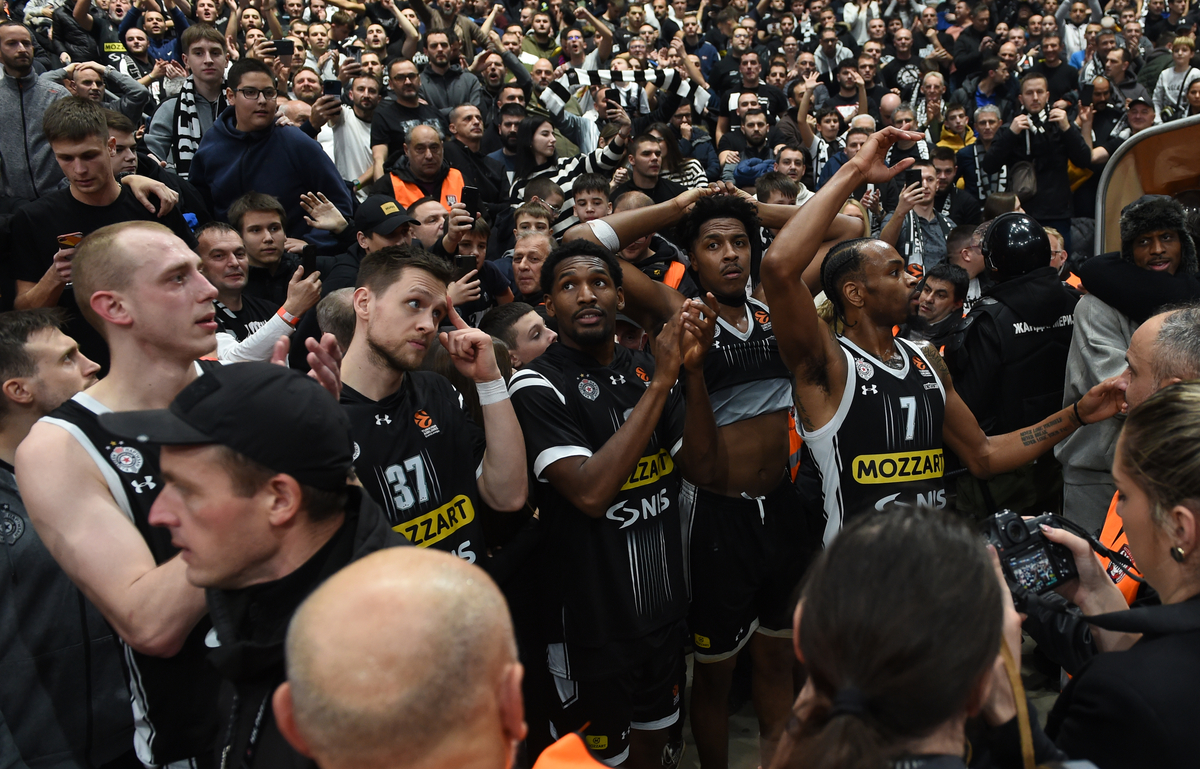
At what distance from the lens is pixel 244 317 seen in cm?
474

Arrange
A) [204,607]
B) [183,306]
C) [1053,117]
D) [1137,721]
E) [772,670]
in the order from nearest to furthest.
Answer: [1137,721] → [204,607] → [183,306] → [772,670] → [1053,117]

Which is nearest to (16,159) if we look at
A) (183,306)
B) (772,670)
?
(183,306)

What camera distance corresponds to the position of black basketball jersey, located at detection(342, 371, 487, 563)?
2891mm

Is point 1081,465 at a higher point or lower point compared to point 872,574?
lower

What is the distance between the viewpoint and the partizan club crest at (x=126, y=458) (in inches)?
92.4

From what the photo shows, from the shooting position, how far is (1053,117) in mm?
9406

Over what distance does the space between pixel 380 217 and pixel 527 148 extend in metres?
3.14

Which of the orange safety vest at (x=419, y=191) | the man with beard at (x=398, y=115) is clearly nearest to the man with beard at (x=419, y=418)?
the orange safety vest at (x=419, y=191)

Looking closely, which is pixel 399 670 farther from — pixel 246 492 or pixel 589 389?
pixel 589 389

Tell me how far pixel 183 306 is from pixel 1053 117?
9621 millimetres

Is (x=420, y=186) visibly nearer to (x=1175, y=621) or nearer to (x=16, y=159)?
(x=16, y=159)

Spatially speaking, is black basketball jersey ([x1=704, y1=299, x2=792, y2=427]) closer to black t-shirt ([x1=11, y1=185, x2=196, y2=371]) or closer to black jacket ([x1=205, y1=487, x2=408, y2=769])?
black jacket ([x1=205, y1=487, x2=408, y2=769])

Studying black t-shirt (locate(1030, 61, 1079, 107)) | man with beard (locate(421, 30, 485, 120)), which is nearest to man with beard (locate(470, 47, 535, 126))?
man with beard (locate(421, 30, 485, 120))

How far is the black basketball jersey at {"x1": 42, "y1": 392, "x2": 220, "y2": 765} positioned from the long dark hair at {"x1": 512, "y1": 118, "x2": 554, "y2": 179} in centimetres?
586
